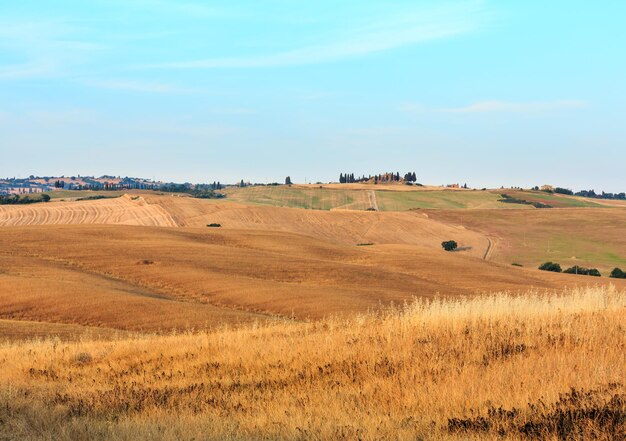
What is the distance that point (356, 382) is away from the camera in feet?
39.8

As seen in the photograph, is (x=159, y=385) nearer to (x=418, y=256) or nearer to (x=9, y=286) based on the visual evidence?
(x=9, y=286)

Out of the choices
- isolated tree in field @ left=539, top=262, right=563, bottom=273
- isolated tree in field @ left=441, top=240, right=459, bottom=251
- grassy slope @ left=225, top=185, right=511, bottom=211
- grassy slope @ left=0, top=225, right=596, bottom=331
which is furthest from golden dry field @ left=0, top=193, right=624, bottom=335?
grassy slope @ left=225, top=185, right=511, bottom=211

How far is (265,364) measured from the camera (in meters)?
14.1

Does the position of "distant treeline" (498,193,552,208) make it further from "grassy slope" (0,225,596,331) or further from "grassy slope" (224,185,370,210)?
"grassy slope" (0,225,596,331)

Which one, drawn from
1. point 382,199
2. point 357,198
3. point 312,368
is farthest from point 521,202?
point 312,368

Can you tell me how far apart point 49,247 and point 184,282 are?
1784cm

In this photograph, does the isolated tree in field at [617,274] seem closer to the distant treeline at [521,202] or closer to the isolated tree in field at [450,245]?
the isolated tree in field at [450,245]

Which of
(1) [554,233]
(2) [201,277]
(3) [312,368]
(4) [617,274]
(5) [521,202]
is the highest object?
(5) [521,202]

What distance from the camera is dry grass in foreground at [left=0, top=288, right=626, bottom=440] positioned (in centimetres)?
924

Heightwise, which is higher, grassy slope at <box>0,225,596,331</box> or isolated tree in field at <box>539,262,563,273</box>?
grassy slope at <box>0,225,596,331</box>

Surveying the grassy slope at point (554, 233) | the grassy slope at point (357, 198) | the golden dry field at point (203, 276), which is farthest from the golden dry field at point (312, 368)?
the grassy slope at point (357, 198)

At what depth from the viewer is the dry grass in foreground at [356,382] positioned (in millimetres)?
9242

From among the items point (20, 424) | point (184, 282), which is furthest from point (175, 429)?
point (184, 282)

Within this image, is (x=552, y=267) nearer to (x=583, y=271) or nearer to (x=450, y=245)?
(x=583, y=271)
